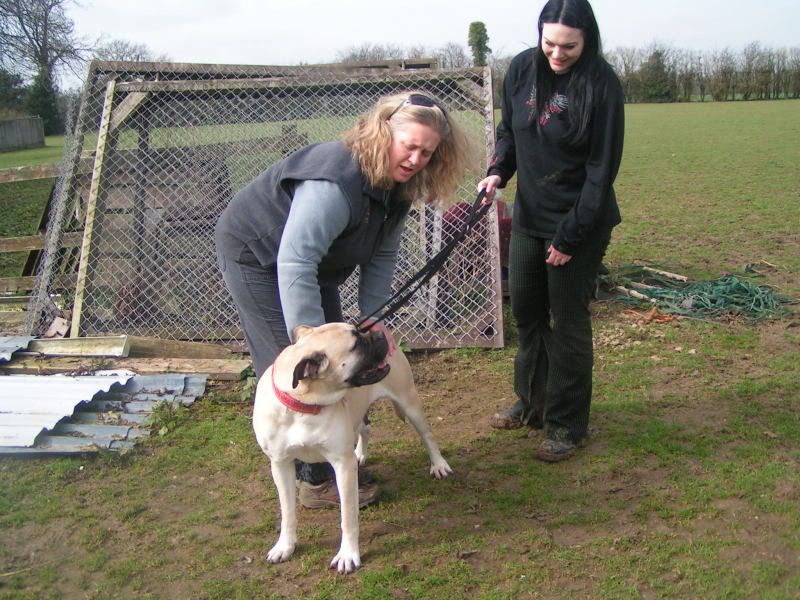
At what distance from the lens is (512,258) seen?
13.1 feet

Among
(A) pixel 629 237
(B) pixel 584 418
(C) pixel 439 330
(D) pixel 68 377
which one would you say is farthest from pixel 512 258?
(A) pixel 629 237

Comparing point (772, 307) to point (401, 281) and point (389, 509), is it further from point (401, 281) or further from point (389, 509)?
point (389, 509)

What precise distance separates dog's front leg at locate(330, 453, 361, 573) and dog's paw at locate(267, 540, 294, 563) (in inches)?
8.2

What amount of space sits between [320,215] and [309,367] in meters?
0.58

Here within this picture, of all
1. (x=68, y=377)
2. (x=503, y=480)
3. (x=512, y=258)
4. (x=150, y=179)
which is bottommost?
(x=503, y=480)

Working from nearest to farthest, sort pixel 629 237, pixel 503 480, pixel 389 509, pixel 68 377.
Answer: pixel 389 509 → pixel 503 480 → pixel 68 377 → pixel 629 237

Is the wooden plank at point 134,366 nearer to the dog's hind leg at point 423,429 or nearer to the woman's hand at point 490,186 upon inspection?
the dog's hind leg at point 423,429

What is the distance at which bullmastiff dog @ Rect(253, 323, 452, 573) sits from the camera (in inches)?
111

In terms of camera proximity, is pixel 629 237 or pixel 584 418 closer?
pixel 584 418

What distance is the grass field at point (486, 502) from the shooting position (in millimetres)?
3014

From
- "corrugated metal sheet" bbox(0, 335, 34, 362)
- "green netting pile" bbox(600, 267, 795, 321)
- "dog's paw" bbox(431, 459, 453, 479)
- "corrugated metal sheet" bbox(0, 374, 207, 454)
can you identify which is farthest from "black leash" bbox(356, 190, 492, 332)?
"corrugated metal sheet" bbox(0, 335, 34, 362)

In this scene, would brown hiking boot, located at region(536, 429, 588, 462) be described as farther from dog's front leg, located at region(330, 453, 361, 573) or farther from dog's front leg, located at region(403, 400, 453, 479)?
dog's front leg, located at region(330, 453, 361, 573)

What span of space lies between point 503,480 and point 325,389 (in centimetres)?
143

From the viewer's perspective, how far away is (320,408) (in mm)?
2914
